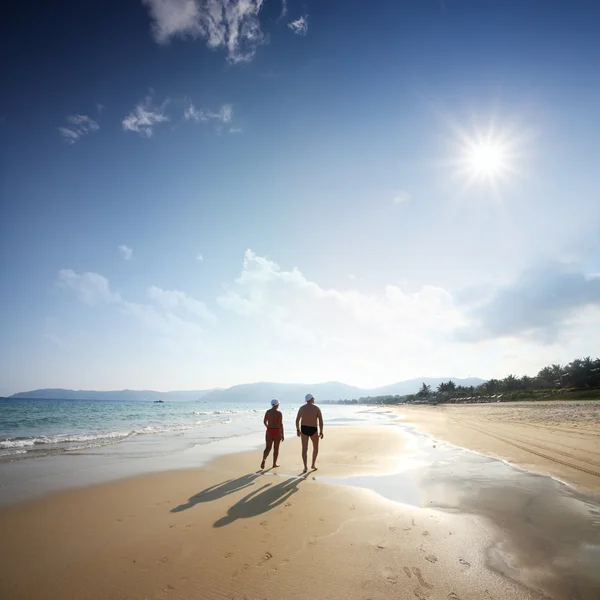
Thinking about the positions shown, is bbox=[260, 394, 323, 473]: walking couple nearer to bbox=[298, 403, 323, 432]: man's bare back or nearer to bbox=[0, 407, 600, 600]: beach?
bbox=[298, 403, 323, 432]: man's bare back

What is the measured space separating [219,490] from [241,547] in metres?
3.52

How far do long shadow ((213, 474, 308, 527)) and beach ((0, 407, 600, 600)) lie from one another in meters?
0.04

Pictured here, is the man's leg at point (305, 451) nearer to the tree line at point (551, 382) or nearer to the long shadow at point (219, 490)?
the long shadow at point (219, 490)

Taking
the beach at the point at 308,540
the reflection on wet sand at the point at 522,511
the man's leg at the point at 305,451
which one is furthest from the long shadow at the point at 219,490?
the reflection on wet sand at the point at 522,511

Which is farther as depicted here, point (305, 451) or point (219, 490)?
point (305, 451)

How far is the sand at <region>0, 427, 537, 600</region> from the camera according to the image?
386 cm

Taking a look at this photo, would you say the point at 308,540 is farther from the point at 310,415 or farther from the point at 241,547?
the point at 310,415

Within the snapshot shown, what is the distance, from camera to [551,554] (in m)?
4.43

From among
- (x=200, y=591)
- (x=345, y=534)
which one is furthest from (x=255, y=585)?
(x=345, y=534)

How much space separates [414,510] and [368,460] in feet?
19.2

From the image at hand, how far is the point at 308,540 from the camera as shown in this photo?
5.11 metres

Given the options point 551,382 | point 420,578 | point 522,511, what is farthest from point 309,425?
point 551,382

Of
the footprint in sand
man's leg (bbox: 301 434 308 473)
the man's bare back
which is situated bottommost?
the footprint in sand

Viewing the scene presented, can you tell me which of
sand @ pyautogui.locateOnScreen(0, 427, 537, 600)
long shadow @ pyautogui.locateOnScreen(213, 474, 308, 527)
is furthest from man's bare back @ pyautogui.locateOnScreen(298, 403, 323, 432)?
sand @ pyautogui.locateOnScreen(0, 427, 537, 600)
